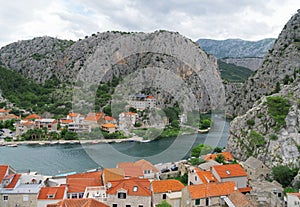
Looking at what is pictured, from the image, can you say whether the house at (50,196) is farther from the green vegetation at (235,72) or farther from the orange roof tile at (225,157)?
the green vegetation at (235,72)

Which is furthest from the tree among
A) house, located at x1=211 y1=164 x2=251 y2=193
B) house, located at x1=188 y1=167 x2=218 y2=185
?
house, located at x1=188 y1=167 x2=218 y2=185

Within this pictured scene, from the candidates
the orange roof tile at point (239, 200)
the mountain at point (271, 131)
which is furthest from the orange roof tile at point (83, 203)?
the mountain at point (271, 131)

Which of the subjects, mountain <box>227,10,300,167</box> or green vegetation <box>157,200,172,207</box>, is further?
mountain <box>227,10,300,167</box>

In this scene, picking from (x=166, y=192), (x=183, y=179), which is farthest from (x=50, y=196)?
(x=183, y=179)

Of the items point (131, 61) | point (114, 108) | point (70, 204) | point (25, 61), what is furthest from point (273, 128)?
point (25, 61)

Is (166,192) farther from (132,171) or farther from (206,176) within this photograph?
(132,171)

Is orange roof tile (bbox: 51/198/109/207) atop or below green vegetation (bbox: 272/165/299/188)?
atop

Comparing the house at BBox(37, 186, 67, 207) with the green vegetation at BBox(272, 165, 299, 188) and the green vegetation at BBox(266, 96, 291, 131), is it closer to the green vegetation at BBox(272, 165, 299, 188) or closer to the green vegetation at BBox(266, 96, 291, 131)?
the green vegetation at BBox(272, 165, 299, 188)
